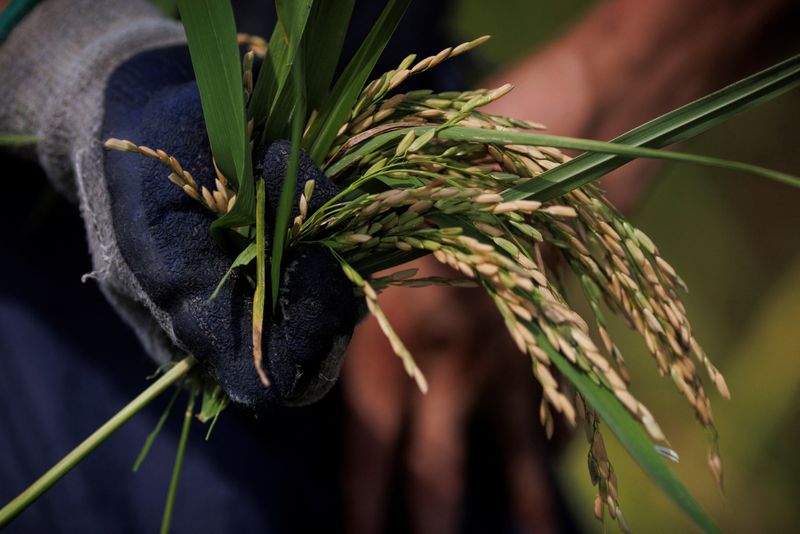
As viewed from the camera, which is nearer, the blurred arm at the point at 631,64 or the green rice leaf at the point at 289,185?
the green rice leaf at the point at 289,185

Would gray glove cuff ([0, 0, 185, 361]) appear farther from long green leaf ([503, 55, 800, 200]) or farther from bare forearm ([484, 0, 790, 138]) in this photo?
bare forearm ([484, 0, 790, 138])

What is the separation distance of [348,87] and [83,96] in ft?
1.26

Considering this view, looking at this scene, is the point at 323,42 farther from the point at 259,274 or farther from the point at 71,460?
the point at 71,460

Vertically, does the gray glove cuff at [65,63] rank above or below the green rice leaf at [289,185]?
below

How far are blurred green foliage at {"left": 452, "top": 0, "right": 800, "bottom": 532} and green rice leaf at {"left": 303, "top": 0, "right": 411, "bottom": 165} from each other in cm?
192

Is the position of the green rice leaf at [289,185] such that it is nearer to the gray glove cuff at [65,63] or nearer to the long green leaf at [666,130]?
the long green leaf at [666,130]

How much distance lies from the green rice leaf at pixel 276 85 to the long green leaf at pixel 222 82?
0.04 meters

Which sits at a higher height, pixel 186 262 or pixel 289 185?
pixel 289 185

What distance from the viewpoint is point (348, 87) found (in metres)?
0.49

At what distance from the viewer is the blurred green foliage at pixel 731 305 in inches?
92.7

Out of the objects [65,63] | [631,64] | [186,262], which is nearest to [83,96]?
[65,63]

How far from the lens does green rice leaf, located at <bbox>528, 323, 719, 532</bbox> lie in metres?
0.35

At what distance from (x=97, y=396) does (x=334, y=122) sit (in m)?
0.61

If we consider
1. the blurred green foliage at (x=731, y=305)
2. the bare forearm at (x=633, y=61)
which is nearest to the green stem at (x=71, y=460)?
the bare forearm at (x=633, y=61)
